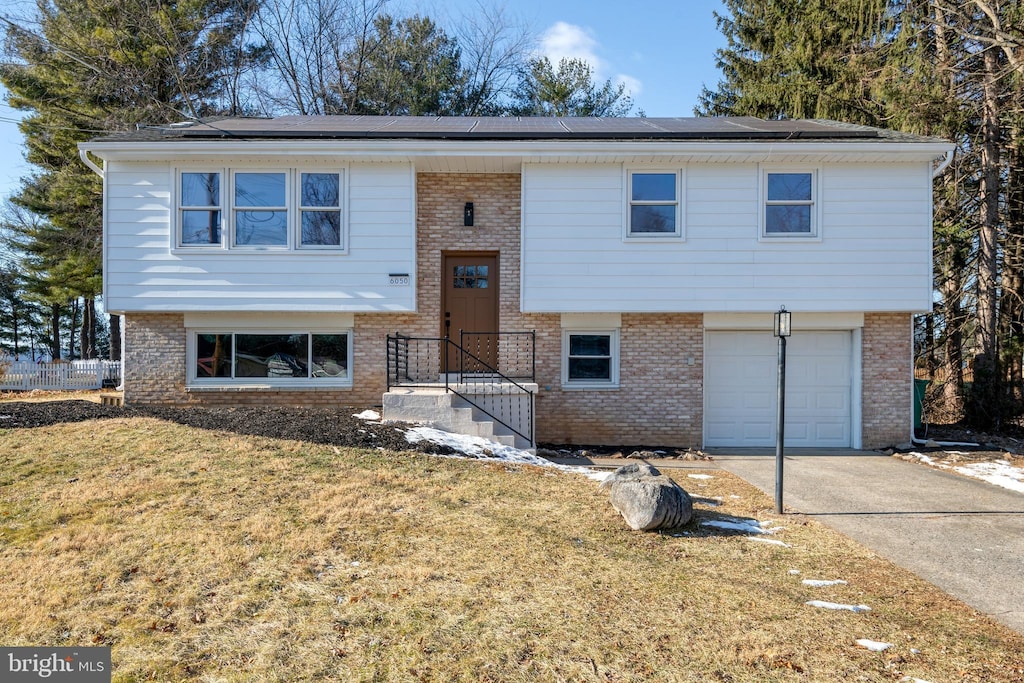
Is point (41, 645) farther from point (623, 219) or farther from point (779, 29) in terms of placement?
point (779, 29)

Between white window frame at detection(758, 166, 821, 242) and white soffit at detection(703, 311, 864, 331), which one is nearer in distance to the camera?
white window frame at detection(758, 166, 821, 242)

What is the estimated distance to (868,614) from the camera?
12.8 feet

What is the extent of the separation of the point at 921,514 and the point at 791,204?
226 inches

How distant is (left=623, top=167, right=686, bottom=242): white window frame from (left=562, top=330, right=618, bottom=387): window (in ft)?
6.02

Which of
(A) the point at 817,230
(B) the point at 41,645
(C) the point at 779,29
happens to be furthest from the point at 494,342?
(C) the point at 779,29

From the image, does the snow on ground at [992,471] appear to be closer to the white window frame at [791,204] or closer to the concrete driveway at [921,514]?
the concrete driveway at [921,514]

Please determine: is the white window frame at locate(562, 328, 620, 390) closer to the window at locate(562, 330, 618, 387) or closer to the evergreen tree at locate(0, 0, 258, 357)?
the window at locate(562, 330, 618, 387)

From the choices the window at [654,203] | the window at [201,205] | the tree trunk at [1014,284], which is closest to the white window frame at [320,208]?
the window at [201,205]

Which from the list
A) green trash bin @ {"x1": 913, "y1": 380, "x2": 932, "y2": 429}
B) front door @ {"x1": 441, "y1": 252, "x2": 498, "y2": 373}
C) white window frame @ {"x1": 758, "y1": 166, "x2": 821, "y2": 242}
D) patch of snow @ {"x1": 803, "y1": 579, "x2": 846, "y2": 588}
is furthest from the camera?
green trash bin @ {"x1": 913, "y1": 380, "x2": 932, "y2": 429}

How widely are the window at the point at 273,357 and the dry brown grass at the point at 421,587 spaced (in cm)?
401

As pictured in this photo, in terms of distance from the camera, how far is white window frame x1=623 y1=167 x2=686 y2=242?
33.1ft

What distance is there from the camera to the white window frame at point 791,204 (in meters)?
10.1

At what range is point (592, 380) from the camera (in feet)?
35.1

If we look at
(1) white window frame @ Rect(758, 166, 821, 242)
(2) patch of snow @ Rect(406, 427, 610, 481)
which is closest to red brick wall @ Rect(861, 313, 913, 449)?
(1) white window frame @ Rect(758, 166, 821, 242)
